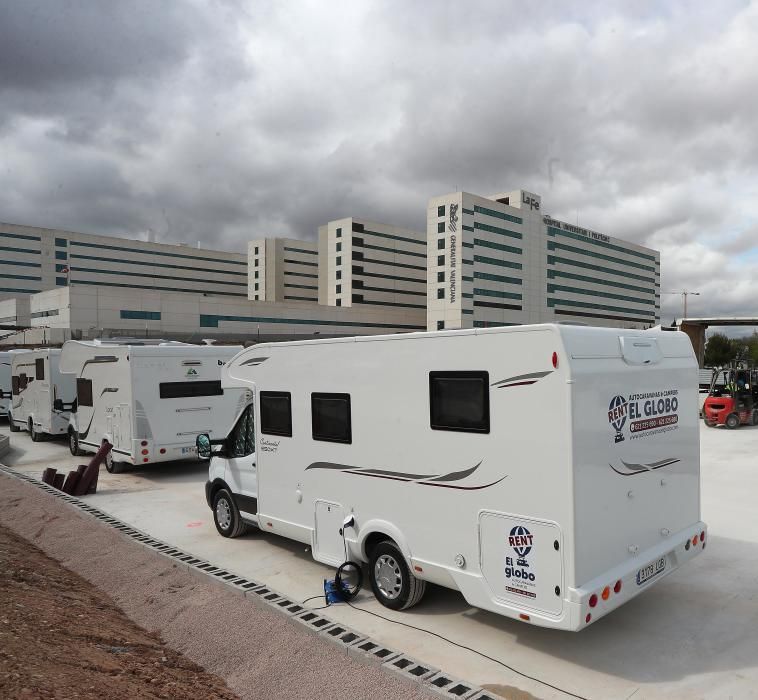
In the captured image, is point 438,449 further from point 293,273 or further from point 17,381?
point 293,273

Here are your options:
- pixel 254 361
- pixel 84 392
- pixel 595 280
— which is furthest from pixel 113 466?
pixel 595 280

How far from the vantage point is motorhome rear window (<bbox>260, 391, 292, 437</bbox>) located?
775 cm

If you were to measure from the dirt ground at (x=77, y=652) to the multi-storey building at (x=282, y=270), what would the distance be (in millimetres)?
114639

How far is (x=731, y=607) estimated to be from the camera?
649cm

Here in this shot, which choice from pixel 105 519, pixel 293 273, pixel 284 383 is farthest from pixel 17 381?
pixel 293 273

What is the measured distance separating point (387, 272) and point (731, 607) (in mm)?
101284

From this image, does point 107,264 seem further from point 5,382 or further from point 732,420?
point 732,420

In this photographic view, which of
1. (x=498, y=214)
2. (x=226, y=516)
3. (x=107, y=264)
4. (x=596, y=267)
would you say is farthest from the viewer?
(x=596, y=267)

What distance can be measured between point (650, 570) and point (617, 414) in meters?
1.51

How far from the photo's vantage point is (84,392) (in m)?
15.7

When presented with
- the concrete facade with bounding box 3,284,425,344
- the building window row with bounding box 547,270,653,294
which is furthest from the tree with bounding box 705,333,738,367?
the concrete facade with bounding box 3,284,425,344

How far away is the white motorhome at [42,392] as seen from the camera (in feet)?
61.4

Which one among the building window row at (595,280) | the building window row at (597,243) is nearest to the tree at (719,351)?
the building window row at (595,280)

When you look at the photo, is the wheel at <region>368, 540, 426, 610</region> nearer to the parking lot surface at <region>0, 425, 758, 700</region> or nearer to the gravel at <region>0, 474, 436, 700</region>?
the parking lot surface at <region>0, 425, 758, 700</region>
